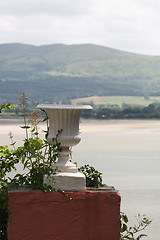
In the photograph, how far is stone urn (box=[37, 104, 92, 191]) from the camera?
5.06 m

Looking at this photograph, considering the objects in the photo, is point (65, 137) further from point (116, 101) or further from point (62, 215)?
point (116, 101)

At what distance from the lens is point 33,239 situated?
5012mm

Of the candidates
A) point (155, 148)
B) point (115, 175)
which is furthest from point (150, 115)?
point (115, 175)

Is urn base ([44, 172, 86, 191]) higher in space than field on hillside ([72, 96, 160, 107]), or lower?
higher

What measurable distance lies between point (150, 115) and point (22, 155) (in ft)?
176

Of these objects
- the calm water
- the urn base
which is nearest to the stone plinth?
the urn base

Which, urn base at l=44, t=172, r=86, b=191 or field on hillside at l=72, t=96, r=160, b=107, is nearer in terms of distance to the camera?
urn base at l=44, t=172, r=86, b=191

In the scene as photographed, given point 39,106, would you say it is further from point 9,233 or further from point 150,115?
point 150,115

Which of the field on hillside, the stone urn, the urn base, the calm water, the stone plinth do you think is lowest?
the field on hillside

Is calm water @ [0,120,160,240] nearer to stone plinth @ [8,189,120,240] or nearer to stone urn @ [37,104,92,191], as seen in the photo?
stone plinth @ [8,189,120,240]

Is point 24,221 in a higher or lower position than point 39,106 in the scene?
lower

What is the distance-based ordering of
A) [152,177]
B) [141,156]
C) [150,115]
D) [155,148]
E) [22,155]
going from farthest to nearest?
[150,115] → [155,148] → [141,156] → [152,177] → [22,155]

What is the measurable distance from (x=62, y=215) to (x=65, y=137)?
71cm

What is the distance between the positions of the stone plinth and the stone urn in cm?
11
